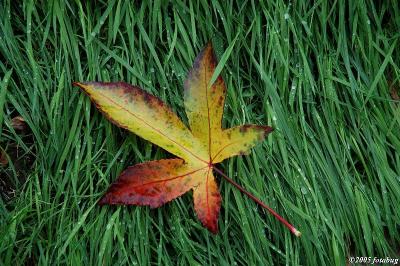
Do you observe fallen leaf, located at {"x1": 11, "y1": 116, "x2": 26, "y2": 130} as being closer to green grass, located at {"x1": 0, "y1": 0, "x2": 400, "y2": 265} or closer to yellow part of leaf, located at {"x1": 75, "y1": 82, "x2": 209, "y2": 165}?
green grass, located at {"x1": 0, "y1": 0, "x2": 400, "y2": 265}

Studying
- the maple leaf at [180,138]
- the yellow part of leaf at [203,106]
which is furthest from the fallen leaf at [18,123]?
the yellow part of leaf at [203,106]

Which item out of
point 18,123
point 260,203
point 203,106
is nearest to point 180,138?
point 203,106

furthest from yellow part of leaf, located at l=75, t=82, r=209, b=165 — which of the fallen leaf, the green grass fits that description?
the fallen leaf

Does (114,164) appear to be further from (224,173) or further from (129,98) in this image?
(224,173)

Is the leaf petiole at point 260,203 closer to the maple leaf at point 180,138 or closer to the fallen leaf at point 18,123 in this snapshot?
the maple leaf at point 180,138

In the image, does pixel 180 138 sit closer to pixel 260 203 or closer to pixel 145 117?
pixel 145 117

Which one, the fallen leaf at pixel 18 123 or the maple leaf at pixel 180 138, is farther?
the fallen leaf at pixel 18 123
